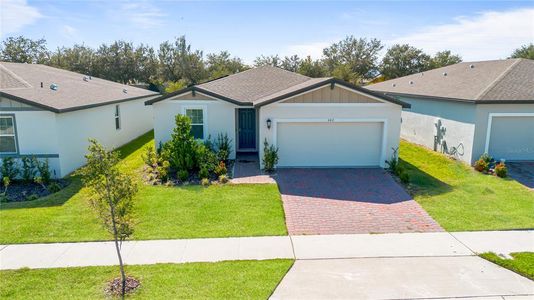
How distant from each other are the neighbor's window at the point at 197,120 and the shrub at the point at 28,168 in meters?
5.98

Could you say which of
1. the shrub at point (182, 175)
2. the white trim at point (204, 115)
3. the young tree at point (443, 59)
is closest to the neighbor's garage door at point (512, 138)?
the white trim at point (204, 115)

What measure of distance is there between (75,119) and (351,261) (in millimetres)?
12416

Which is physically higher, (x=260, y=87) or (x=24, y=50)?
(x=24, y=50)

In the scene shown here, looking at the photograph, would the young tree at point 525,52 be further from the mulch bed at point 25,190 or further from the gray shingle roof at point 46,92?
the mulch bed at point 25,190

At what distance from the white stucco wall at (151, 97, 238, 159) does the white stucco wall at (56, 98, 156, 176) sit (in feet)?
9.96

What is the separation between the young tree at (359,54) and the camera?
182 feet

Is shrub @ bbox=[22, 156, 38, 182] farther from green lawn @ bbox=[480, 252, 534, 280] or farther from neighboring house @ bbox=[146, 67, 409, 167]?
green lawn @ bbox=[480, 252, 534, 280]

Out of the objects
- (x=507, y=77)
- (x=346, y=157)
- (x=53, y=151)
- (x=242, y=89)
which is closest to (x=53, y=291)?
(x=53, y=151)

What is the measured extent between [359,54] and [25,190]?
172ft

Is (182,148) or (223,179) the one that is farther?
(182,148)

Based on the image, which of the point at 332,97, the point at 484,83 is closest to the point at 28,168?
the point at 332,97

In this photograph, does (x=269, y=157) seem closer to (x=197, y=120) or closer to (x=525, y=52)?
(x=197, y=120)

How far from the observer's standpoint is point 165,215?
9750 millimetres

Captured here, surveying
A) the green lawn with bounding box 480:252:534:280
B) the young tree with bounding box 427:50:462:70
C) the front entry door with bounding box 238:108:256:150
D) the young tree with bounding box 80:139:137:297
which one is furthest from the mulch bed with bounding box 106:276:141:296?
the young tree with bounding box 427:50:462:70
